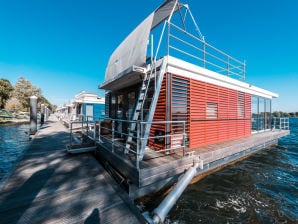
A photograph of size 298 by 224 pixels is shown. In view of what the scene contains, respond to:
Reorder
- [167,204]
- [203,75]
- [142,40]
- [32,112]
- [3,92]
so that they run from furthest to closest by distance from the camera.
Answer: [3,92] < [32,112] < [203,75] < [142,40] < [167,204]

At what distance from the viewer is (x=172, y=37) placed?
16.6 feet

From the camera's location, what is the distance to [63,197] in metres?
3.02

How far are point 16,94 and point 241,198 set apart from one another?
58344mm

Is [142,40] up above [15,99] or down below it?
below

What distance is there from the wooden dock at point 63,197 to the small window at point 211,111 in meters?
4.96

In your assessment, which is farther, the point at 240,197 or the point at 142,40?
the point at 142,40

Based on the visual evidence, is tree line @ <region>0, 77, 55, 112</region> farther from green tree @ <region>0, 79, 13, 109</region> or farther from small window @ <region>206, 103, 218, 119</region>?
small window @ <region>206, 103, 218, 119</region>

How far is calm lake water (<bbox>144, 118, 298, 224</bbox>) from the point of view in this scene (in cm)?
357

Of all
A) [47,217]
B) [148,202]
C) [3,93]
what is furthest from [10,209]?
[3,93]

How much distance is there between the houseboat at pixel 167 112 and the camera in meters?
3.89

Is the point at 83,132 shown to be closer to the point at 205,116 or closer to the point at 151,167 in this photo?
the point at 151,167

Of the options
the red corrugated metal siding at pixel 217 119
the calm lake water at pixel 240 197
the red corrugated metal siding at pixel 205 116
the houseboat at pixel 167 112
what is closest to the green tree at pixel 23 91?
the calm lake water at pixel 240 197

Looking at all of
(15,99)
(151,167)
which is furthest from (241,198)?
(15,99)

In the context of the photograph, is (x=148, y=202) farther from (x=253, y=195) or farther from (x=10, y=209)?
(x=253, y=195)
